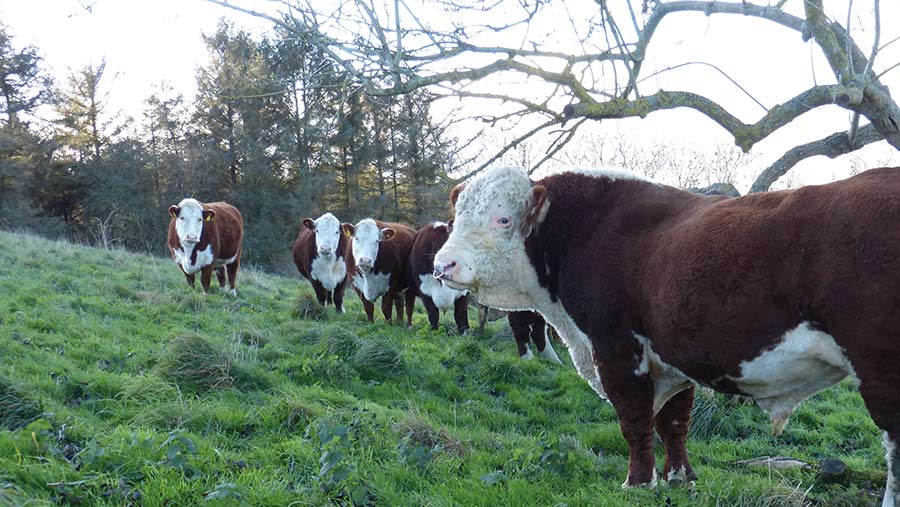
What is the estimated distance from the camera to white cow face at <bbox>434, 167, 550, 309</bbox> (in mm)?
4578

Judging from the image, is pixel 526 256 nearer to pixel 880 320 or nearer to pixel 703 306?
pixel 703 306

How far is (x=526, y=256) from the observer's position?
4.70m

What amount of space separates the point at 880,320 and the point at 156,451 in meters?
4.06

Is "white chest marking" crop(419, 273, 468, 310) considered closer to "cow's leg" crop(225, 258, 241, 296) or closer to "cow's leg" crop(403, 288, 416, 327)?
"cow's leg" crop(403, 288, 416, 327)

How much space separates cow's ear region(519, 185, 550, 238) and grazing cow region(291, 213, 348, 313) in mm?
10008

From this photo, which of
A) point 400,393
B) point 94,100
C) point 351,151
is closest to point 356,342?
point 400,393

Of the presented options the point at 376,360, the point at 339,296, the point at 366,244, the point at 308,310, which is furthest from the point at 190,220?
the point at 376,360

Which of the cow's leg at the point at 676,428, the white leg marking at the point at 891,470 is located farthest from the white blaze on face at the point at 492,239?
the white leg marking at the point at 891,470

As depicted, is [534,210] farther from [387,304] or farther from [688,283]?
[387,304]

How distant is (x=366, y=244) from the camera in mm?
13547

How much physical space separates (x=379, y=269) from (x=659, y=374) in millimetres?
9773

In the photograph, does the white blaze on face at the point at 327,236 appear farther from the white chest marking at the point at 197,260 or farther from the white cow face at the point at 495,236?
the white cow face at the point at 495,236

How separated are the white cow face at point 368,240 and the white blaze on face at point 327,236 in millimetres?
600

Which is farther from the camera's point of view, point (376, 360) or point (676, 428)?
point (376, 360)
